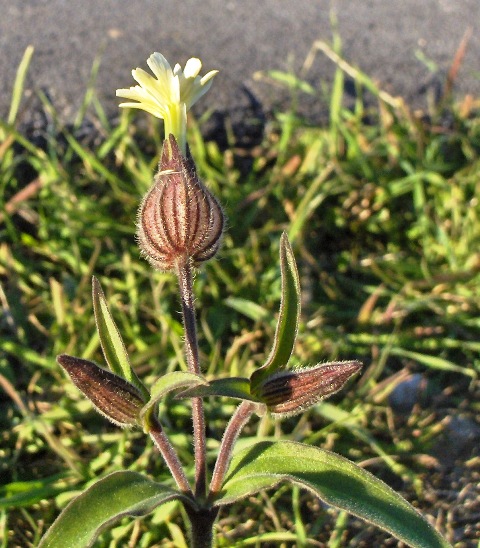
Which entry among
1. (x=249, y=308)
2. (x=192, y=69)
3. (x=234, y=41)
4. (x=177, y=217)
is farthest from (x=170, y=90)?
(x=234, y=41)

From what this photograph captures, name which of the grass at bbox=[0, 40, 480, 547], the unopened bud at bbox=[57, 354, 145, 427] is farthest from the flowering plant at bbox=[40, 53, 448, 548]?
the grass at bbox=[0, 40, 480, 547]

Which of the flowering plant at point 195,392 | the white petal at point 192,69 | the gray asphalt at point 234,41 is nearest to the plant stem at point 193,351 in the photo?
the flowering plant at point 195,392

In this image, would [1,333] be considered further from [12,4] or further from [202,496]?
[12,4]

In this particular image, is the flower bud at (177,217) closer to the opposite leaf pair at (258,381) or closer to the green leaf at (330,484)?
the opposite leaf pair at (258,381)

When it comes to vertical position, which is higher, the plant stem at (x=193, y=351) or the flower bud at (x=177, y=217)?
the flower bud at (x=177, y=217)

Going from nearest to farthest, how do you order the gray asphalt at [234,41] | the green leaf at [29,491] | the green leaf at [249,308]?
the green leaf at [29,491] → the green leaf at [249,308] → the gray asphalt at [234,41]
